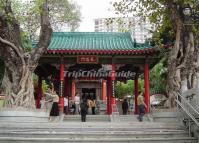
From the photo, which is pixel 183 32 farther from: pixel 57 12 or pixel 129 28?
pixel 57 12

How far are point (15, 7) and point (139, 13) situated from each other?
8.31m

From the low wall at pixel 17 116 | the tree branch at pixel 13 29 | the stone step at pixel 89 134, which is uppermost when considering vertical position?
the tree branch at pixel 13 29

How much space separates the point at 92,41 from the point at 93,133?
13269mm

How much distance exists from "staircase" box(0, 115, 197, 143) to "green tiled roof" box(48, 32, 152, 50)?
31.9 feet

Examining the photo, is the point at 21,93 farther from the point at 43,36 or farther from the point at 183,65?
the point at 183,65

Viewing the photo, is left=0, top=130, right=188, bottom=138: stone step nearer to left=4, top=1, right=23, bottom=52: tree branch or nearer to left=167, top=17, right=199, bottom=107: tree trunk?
left=167, top=17, right=199, bottom=107: tree trunk

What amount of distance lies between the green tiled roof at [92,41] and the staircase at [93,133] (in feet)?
31.9

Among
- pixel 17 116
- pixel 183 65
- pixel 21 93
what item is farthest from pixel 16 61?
pixel 183 65

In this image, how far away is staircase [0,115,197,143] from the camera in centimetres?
1002

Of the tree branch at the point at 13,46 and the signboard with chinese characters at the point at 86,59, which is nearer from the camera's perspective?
the tree branch at the point at 13,46

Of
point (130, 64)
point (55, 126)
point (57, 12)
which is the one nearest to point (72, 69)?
point (130, 64)

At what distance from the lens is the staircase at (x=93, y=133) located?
32.9ft

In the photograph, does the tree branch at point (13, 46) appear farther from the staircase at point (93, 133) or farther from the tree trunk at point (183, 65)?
the tree trunk at point (183, 65)

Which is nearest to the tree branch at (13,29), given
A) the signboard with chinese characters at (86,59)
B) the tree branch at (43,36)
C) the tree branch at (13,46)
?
the tree branch at (13,46)
